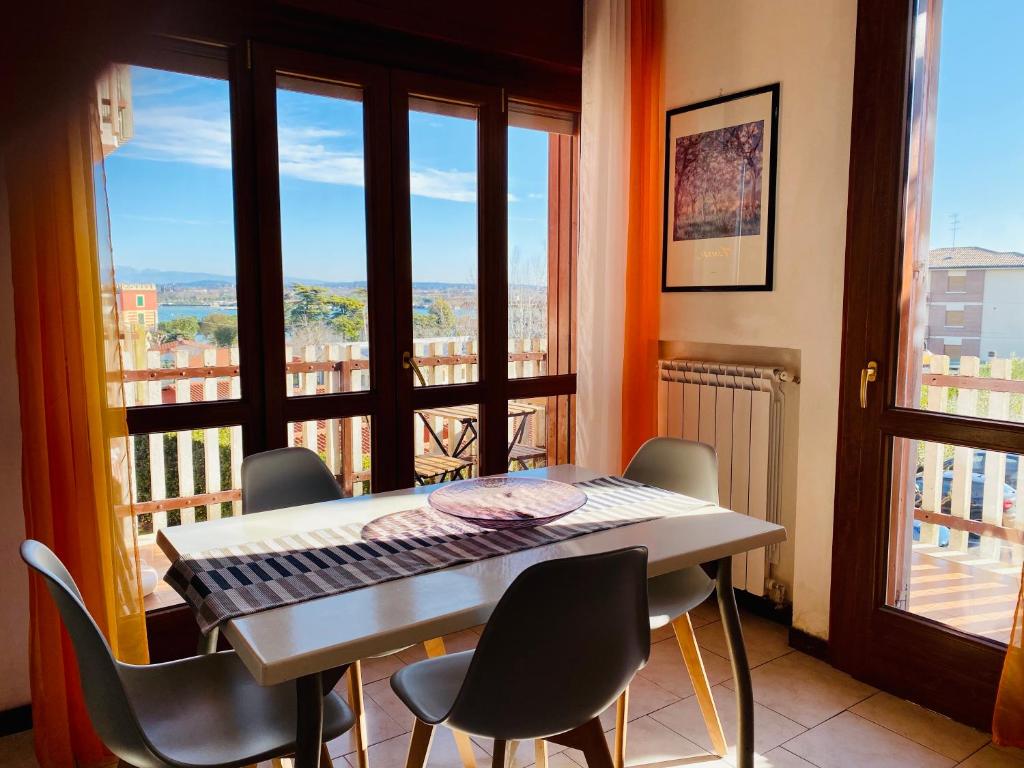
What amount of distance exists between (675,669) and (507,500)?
4.01 feet

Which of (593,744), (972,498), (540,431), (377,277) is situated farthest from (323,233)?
(972,498)

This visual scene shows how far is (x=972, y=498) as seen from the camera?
246 cm

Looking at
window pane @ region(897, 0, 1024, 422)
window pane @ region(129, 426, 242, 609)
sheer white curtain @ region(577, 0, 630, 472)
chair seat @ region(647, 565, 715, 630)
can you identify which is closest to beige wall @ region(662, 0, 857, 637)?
Answer: window pane @ region(897, 0, 1024, 422)

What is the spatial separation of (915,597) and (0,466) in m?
3.03

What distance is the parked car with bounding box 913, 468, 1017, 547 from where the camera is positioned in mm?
2367

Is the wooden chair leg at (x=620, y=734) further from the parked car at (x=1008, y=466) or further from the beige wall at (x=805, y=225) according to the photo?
the parked car at (x=1008, y=466)

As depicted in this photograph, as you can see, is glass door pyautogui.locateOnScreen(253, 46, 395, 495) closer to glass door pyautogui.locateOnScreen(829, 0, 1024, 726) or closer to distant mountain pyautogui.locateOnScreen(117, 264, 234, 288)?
distant mountain pyautogui.locateOnScreen(117, 264, 234, 288)

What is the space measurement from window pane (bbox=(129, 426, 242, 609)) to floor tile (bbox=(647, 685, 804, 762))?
1.68m

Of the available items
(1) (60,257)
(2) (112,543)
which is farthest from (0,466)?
(1) (60,257)

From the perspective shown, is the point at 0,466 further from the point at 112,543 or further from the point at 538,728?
the point at 538,728

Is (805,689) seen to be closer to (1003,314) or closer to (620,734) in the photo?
(620,734)

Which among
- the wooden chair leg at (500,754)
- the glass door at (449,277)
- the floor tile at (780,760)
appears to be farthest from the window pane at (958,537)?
the wooden chair leg at (500,754)

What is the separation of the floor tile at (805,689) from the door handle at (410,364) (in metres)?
1.66

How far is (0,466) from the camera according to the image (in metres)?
2.33
